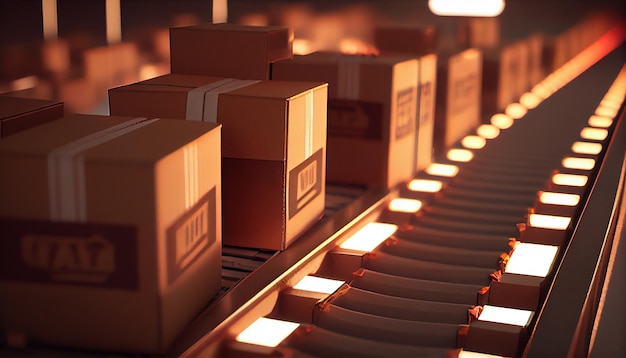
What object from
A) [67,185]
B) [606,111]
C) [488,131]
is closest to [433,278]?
[67,185]

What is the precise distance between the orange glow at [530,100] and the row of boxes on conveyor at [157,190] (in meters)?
3.00

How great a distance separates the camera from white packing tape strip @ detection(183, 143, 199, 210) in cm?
169

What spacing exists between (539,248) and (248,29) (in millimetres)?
1159

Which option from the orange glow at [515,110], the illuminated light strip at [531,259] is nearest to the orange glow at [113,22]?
the illuminated light strip at [531,259]

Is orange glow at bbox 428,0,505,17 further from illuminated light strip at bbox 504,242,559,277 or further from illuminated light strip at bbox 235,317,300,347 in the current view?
illuminated light strip at bbox 235,317,300,347

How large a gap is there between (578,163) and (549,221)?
0.94 metres

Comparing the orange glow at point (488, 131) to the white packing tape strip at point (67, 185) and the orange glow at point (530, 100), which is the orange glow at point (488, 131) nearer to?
A: the orange glow at point (530, 100)

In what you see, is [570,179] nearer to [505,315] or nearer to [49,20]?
[505,315]

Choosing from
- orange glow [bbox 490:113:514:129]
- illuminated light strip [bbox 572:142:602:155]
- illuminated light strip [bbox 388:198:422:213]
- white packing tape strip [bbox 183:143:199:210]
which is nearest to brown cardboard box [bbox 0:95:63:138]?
white packing tape strip [bbox 183:143:199:210]

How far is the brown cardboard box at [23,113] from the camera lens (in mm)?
1869

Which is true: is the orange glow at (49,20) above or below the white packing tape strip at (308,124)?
above

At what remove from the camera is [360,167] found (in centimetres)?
301

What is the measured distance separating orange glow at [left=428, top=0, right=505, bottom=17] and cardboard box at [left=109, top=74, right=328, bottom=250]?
673 cm

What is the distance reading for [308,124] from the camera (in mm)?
2365
